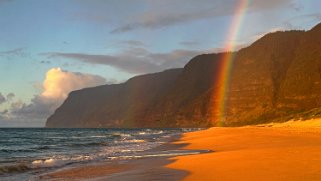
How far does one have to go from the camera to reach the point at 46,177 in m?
17.2

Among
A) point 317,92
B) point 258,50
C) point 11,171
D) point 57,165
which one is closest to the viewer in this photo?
point 11,171

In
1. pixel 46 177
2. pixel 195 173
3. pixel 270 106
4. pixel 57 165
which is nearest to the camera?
pixel 195 173

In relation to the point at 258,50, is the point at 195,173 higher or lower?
lower

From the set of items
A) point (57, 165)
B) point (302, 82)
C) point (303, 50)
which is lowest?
point (57, 165)

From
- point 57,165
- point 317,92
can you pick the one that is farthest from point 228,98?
point 57,165

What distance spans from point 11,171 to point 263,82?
158862 mm

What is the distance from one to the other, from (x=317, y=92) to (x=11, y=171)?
440ft

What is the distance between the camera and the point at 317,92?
142 m

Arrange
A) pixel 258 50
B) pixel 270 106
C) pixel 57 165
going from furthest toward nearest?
1. pixel 258 50
2. pixel 270 106
3. pixel 57 165

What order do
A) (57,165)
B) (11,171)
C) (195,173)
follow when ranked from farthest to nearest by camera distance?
(57,165) → (11,171) → (195,173)

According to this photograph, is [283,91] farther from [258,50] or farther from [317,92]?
[258,50]

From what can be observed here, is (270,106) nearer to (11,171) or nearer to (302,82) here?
(302,82)

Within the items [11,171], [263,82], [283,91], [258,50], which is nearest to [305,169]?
[11,171]

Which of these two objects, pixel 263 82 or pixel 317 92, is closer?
pixel 317 92
